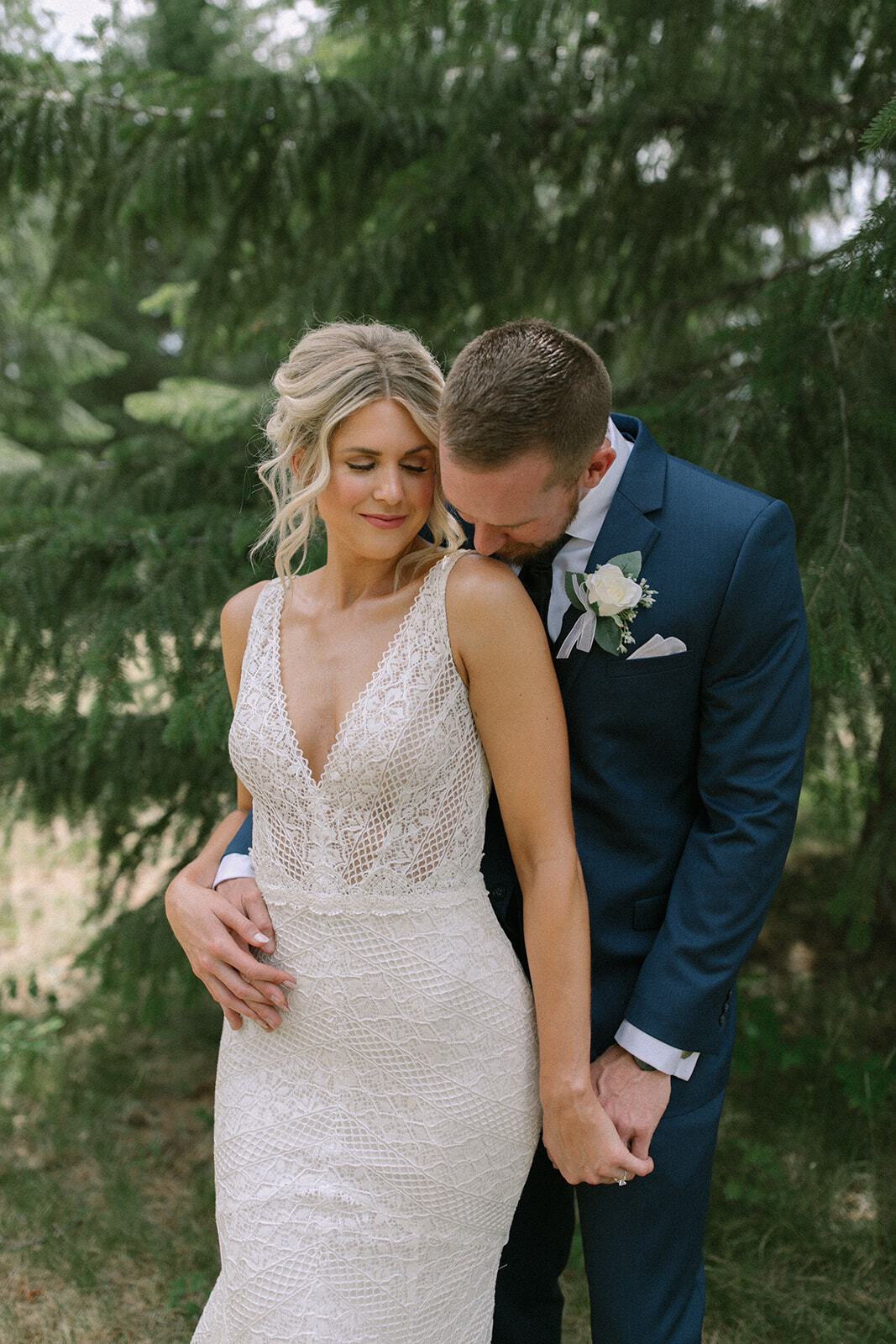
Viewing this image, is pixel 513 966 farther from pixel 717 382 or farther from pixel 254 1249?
pixel 717 382

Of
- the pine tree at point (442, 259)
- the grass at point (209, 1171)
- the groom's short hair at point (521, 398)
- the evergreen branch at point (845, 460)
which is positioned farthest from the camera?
the grass at point (209, 1171)

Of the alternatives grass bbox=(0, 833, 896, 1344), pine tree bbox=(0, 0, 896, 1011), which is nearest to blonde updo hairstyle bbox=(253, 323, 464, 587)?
pine tree bbox=(0, 0, 896, 1011)

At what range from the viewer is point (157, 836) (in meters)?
3.70

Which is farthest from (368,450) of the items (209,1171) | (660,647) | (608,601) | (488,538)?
(209,1171)

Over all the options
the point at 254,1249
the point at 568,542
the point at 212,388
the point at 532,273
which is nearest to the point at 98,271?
the point at 212,388

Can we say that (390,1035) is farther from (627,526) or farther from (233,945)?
(627,526)

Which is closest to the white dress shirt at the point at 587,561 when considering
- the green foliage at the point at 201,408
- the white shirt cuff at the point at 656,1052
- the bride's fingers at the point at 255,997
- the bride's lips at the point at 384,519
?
the white shirt cuff at the point at 656,1052

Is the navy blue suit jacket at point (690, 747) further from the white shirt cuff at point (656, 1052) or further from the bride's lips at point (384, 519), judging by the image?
the bride's lips at point (384, 519)

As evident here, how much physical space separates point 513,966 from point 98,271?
325cm

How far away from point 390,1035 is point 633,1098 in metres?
0.47

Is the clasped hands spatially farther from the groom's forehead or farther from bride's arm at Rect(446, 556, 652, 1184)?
the groom's forehead

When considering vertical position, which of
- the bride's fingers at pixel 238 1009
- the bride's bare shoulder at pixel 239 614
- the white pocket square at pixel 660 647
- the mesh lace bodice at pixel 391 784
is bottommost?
the bride's fingers at pixel 238 1009

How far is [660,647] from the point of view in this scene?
1.82m

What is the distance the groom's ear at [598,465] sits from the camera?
1.80 m
